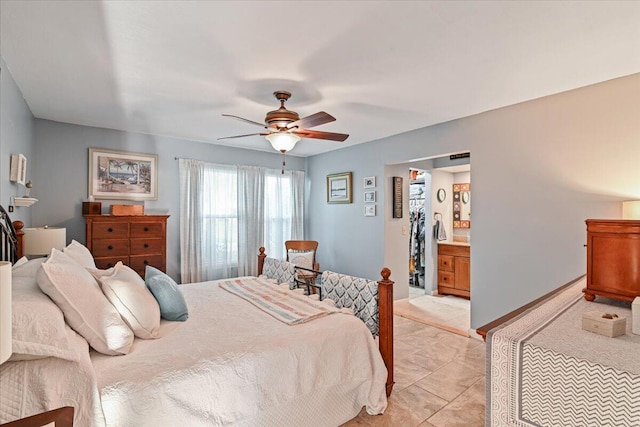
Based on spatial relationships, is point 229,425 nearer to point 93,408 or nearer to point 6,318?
point 93,408

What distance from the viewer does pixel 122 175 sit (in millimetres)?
4340

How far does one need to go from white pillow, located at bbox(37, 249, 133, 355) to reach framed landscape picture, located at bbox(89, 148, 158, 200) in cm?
284

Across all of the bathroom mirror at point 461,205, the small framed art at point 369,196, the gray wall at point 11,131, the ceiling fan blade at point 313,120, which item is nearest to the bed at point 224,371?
the gray wall at point 11,131

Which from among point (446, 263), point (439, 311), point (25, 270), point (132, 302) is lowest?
point (439, 311)

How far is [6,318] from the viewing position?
851mm

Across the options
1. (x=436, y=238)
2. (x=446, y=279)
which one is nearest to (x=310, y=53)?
(x=436, y=238)

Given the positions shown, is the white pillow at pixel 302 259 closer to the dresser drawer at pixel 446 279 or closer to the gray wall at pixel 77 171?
the gray wall at pixel 77 171

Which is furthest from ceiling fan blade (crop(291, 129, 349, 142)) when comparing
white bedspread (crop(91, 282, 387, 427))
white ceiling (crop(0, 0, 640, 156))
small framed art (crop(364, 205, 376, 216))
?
small framed art (crop(364, 205, 376, 216))

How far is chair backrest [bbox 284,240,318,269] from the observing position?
5078mm

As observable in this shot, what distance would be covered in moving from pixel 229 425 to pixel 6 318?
3.98 feet

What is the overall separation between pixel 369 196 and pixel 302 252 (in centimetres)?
142

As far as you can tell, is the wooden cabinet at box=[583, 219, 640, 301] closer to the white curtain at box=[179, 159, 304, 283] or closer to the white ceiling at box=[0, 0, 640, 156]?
the white ceiling at box=[0, 0, 640, 156]

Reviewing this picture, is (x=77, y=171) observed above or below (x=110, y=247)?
above

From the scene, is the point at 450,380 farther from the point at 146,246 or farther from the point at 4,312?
the point at 146,246
